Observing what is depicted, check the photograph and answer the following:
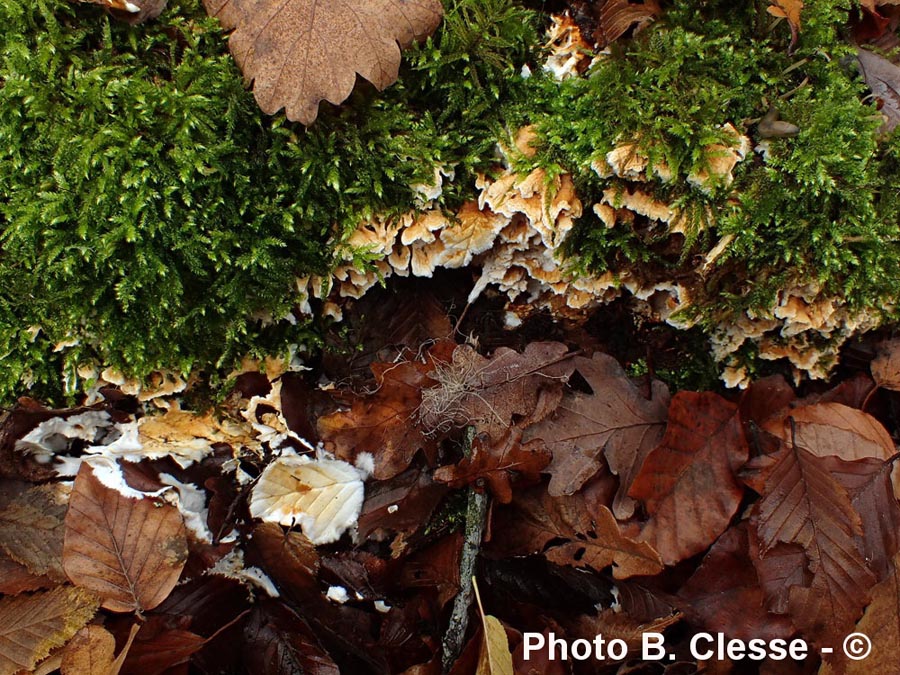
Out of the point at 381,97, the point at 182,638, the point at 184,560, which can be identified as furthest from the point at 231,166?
the point at 182,638

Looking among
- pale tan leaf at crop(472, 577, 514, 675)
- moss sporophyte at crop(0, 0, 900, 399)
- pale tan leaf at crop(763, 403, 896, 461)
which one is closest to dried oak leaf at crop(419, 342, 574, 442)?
moss sporophyte at crop(0, 0, 900, 399)

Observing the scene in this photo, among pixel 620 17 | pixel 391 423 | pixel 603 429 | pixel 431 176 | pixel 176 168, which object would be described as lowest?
pixel 603 429

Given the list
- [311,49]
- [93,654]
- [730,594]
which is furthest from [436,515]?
[311,49]

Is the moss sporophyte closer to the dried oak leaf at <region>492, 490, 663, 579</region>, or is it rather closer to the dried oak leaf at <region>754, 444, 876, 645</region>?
the dried oak leaf at <region>754, 444, 876, 645</region>

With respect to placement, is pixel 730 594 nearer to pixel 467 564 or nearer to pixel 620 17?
pixel 467 564

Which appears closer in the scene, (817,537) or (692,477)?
(817,537)

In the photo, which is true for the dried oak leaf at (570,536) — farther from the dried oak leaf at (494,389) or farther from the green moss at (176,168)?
the green moss at (176,168)

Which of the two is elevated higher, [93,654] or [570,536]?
[93,654]
